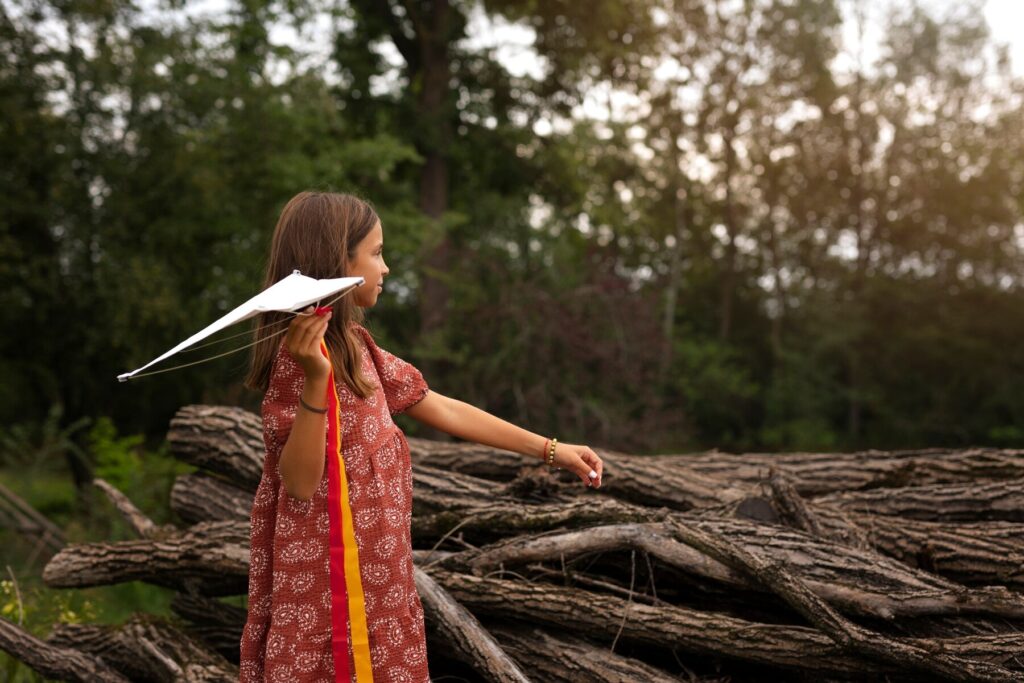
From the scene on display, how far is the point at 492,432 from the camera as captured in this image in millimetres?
2887

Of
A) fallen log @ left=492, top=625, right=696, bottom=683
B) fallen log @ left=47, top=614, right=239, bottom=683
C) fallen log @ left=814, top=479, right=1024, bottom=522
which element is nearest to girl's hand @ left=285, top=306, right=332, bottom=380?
fallen log @ left=492, top=625, right=696, bottom=683

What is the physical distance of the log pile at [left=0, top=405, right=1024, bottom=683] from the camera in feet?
11.8

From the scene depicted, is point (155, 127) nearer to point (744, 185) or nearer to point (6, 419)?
point (6, 419)

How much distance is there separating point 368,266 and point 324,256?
4.8 inches

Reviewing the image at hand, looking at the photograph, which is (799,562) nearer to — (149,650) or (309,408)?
(309,408)

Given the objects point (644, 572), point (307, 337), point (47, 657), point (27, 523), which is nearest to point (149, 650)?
point (47, 657)

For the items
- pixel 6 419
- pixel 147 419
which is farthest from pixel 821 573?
pixel 6 419

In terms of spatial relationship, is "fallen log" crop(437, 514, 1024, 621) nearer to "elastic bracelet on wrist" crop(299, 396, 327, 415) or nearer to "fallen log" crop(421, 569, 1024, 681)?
"fallen log" crop(421, 569, 1024, 681)

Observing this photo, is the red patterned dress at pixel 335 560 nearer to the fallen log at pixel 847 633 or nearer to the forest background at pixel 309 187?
the fallen log at pixel 847 633

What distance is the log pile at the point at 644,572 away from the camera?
360 centimetres

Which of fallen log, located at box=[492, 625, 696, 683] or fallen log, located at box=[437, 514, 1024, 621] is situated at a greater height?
fallen log, located at box=[437, 514, 1024, 621]

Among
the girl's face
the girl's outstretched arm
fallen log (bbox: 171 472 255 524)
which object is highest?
the girl's face

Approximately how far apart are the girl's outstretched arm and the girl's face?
46 centimetres

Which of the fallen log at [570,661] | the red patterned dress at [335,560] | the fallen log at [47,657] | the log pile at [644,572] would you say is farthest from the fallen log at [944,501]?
the fallen log at [47,657]
